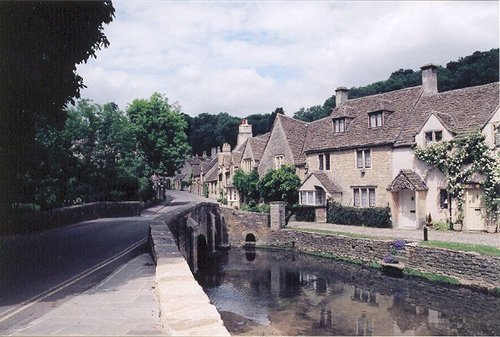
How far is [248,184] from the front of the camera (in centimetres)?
4903

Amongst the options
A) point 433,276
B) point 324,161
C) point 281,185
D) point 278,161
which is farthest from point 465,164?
point 278,161

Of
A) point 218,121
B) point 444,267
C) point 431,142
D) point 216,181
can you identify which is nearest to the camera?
point 444,267

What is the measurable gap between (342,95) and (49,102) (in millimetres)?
34454

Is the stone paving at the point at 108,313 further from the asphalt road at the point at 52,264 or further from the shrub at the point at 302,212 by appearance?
the shrub at the point at 302,212

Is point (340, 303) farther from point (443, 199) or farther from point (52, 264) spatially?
point (52, 264)

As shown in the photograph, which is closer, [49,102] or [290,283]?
[49,102]

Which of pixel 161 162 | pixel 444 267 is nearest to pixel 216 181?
pixel 161 162

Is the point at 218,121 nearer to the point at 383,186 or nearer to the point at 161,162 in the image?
the point at 161,162

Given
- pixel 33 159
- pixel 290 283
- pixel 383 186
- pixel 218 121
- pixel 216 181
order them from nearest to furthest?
1. pixel 33 159
2. pixel 290 283
3. pixel 383 186
4. pixel 216 181
5. pixel 218 121

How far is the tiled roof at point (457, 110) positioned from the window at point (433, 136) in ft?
2.41

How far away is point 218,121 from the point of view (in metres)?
144

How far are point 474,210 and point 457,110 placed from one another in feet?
25.8

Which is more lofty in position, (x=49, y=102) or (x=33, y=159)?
(x=49, y=102)

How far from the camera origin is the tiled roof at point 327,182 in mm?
38362
